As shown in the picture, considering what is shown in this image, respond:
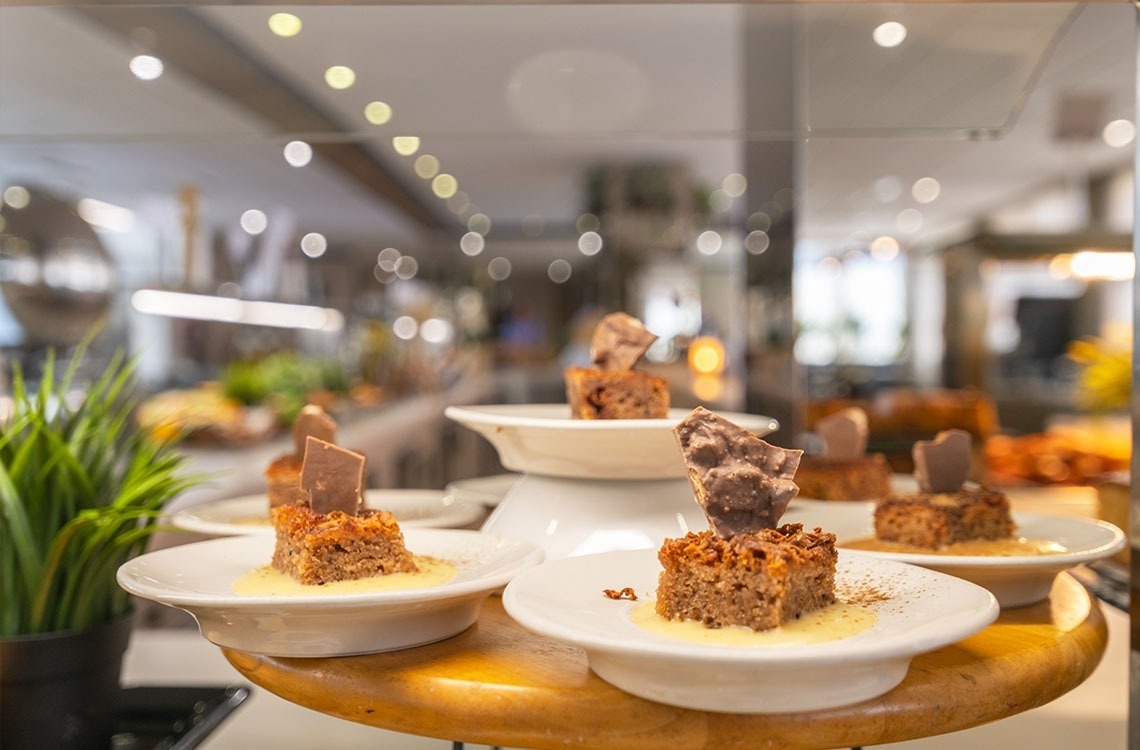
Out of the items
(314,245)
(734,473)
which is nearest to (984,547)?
(734,473)

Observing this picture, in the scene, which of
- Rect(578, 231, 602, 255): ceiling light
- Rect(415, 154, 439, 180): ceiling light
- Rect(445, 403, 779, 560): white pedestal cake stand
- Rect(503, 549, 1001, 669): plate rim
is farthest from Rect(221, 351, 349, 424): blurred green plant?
Rect(503, 549, 1001, 669): plate rim

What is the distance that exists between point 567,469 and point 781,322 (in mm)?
1852

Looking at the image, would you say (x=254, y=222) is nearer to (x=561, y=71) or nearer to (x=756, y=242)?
(x=756, y=242)

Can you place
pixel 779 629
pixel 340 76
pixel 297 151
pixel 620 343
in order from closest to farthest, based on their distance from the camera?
pixel 779 629
pixel 620 343
pixel 340 76
pixel 297 151

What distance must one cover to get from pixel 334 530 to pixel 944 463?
0.86 meters

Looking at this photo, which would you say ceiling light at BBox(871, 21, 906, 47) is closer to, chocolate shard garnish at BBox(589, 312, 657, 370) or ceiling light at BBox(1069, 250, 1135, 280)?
chocolate shard garnish at BBox(589, 312, 657, 370)

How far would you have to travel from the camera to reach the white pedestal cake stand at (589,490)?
1176mm

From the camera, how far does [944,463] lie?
1356 mm

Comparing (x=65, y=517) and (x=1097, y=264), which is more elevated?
(x=1097, y=264)

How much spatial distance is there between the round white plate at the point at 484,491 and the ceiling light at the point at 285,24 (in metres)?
0.82

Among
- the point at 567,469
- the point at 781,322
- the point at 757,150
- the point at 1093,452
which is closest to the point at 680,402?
the point at 781,322

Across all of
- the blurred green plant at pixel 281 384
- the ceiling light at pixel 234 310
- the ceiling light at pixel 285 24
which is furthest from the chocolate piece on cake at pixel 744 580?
the ceiling light at pixel 234 310

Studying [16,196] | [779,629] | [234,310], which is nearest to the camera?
[779,629]

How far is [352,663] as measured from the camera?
3.11 feet
